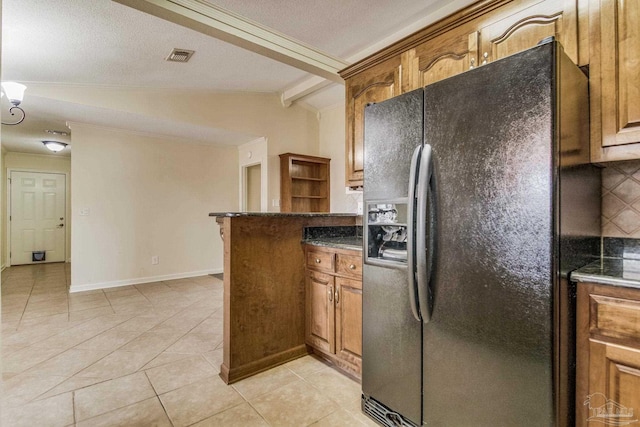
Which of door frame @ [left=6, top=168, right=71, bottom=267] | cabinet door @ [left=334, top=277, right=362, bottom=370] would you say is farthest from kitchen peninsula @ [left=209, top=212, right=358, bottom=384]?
door frame @ [left=6, top=168, right=71, bottom=267]

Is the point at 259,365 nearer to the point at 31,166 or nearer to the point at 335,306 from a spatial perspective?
the point at 335,306

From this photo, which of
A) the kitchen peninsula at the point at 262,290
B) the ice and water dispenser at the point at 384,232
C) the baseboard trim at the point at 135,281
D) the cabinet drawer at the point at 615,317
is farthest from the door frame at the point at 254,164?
the cabinet drawer at the point at 615,317

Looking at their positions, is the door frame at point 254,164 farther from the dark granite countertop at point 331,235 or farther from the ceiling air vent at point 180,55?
the dark granite countertop at point 331,235

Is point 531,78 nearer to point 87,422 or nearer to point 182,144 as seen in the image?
point 87,422

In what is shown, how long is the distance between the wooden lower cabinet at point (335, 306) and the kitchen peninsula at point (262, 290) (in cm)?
10

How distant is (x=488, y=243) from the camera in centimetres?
129

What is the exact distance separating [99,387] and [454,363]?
2.24 m

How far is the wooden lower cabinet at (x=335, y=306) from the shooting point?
6.88ft

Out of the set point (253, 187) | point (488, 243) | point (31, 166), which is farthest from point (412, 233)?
point (31, 166)

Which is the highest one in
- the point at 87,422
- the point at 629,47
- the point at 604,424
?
the point at 629,47

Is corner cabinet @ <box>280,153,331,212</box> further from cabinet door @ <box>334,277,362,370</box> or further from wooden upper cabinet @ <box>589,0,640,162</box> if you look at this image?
wooden upper cabinet @ <box>589,0,640,162</box>

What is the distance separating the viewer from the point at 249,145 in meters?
5.82

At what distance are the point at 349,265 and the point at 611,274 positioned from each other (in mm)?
1298

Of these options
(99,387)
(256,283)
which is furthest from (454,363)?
(99,387)
